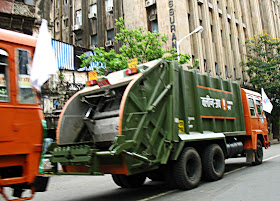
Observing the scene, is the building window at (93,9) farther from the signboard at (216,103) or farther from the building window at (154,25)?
the signboard at (216,103)

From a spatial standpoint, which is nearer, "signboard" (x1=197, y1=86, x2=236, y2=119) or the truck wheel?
"signboard" (x1=197, y1=86, x2=236, y2=119)

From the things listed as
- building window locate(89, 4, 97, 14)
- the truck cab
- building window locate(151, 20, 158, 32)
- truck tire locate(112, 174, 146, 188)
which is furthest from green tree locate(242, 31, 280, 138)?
truck tire locate(112, 174, 146, 188)

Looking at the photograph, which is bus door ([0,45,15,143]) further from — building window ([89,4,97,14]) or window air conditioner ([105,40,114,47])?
building window ([89,4,97,14])

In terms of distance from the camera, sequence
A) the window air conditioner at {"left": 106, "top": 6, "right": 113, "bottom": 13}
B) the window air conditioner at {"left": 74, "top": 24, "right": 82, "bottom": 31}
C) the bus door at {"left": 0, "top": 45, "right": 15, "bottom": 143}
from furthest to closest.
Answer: the window air conditioner at {"left": 74, "top": 24, "right": 82, "bottom": 31}
the window air conditioner at {"left": 106, "top": 6, "right": 113, "bottom": 13}
the bus door at {"left": 0, "top": 45, "right": 15, "bottom": 143}

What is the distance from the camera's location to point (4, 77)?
452cm

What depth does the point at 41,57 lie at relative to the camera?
15.6 feet

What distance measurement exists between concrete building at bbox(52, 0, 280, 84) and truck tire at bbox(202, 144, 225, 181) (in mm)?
14459

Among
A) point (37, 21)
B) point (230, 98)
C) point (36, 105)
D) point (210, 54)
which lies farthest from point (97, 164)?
point (210, 54)

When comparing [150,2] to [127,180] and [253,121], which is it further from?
[127,180]

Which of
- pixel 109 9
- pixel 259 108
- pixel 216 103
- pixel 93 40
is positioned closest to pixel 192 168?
pixel 216 103

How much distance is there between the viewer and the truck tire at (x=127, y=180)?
751 cm

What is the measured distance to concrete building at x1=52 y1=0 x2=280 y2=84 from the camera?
A: 22958 millimetres

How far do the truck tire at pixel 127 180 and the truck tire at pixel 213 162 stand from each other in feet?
5.49

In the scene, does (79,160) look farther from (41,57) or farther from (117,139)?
(41,57)
